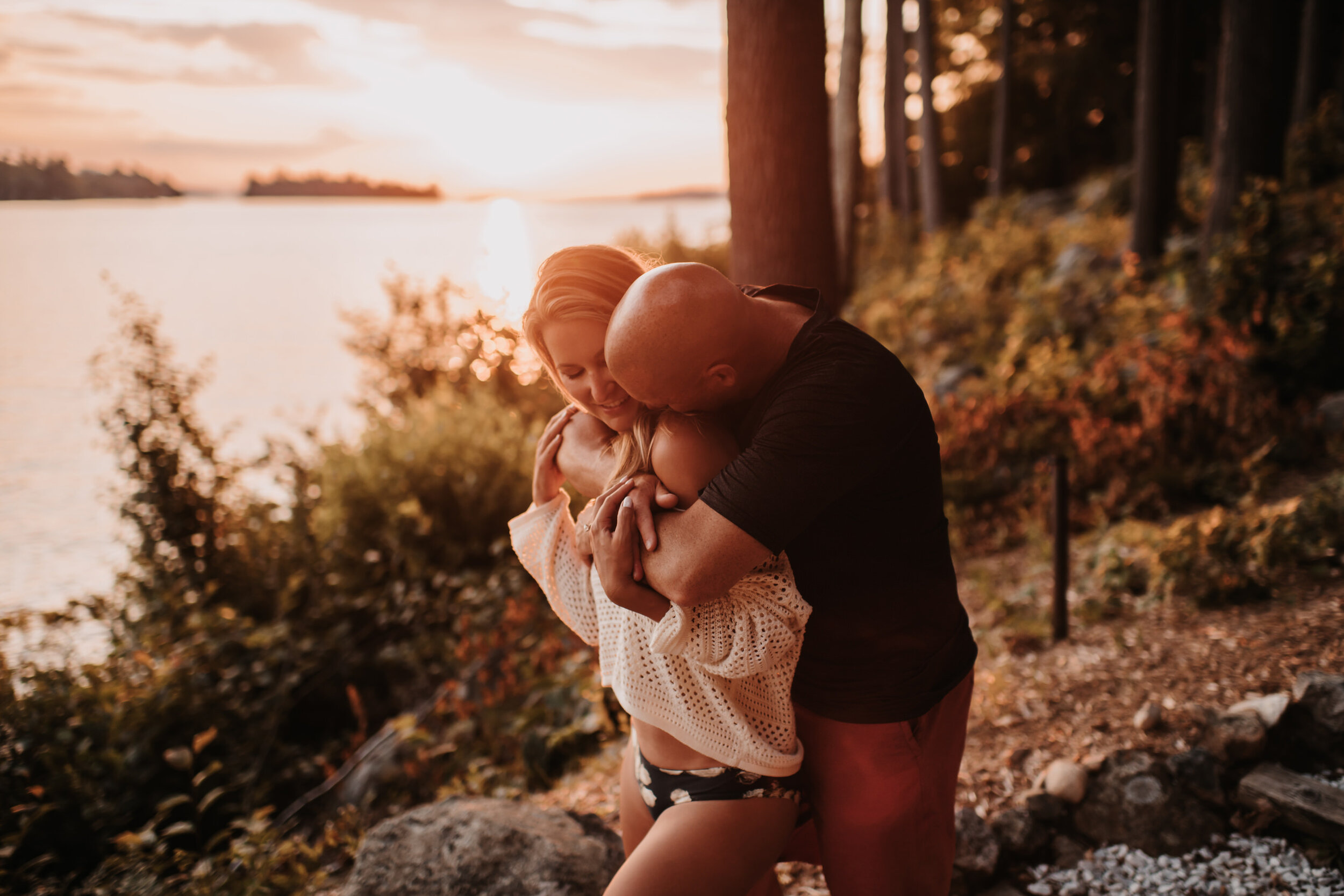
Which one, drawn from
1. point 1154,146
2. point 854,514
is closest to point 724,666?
point 854,514

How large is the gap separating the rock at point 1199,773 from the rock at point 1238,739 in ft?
0.16

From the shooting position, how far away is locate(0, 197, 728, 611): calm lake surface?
8164 mm

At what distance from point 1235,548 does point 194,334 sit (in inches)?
776

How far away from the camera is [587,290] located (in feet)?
5.81

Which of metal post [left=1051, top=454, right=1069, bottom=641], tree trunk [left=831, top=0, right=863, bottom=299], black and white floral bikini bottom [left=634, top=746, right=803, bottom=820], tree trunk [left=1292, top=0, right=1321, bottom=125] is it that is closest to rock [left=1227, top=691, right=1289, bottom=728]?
metal post [left=1051, top=454, right=1069, bottom=641]

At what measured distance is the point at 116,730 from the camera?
4320 mm

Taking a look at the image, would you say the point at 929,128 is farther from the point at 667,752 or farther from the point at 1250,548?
the point at 667,752

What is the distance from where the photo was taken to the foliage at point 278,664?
3.94 metres

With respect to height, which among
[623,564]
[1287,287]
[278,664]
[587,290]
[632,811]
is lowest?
[278,664]

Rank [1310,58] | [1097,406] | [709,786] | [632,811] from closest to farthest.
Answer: [709,786] → [632,811] → [1097,406] → [1310,58]

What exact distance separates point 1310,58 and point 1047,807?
1724 cm

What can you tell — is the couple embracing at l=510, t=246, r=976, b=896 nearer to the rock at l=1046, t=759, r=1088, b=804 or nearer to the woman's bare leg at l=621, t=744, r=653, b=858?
the woman's bare leg at l=621, t=744, r=653, b=858

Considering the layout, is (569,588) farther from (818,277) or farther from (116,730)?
(116,730)

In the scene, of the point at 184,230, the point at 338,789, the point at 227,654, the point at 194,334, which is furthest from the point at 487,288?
the point at 184,230
